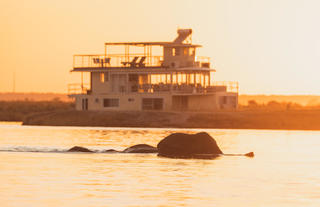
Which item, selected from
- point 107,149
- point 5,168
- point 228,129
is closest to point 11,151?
point 107,149

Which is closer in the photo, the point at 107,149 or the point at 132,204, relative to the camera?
the point at 132,204

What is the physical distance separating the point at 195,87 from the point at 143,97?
5823mm

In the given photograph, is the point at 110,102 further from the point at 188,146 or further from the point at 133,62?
the point at 188,146

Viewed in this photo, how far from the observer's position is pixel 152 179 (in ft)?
111

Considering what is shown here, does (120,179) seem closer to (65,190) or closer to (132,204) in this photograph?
(65,190)

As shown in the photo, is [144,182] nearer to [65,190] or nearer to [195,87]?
[65,190]

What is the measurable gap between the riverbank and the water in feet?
116

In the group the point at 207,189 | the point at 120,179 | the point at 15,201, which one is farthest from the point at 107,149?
the point at 15,201

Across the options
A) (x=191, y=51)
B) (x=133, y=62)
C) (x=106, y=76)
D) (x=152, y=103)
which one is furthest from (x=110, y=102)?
(x=191, y=51)

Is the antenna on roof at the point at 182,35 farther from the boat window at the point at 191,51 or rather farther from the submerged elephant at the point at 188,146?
the submerged elephant at the point at 188,146

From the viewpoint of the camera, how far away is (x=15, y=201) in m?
26.7

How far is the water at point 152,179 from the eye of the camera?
27656mm

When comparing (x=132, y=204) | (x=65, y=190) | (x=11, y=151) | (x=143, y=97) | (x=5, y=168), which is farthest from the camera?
(x=143, y=97)

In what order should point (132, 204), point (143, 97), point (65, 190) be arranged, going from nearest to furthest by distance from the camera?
point (132, 204) < point (65, 190) < point (143, 97)
